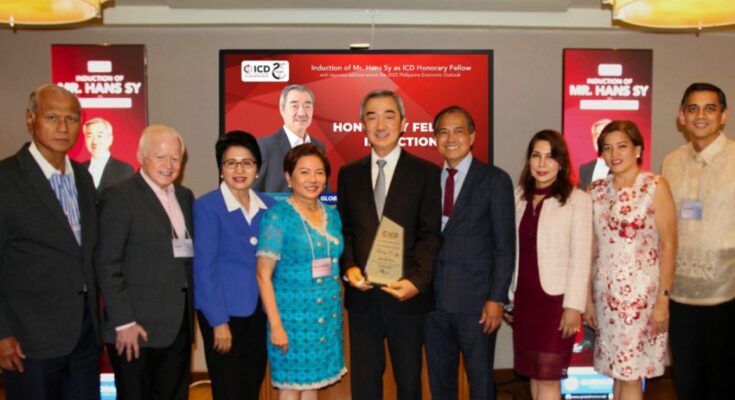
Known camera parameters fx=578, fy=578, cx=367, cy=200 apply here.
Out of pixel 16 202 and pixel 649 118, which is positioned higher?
pixel 649 118

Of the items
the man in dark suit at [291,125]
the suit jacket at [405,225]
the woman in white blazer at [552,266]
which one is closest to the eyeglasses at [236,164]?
the suit jacket at [405,225]

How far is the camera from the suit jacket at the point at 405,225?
2.76 metres

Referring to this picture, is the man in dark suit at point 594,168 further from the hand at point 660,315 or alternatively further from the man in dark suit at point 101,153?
the man in dark suit at point 101,153

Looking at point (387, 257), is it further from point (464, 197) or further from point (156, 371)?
point (156, 371)

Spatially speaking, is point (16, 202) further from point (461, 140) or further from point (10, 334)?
point (461, 140)

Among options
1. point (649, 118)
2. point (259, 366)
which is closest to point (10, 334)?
point (259, 366)

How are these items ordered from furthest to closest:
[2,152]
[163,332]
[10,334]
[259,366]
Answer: [2,152]
[259,366]
[163,332]
[10,334]

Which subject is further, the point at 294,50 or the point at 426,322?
the point at 294,50

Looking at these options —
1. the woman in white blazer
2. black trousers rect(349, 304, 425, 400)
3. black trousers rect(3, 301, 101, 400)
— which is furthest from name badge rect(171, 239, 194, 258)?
the woman in white blazer

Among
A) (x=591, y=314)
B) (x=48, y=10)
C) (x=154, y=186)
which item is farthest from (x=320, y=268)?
(x=48, y=10)

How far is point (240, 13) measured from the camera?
4.65 meters

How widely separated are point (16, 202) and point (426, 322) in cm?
199

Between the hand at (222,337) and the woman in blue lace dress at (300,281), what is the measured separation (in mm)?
189

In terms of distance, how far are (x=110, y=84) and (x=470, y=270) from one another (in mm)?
3320
